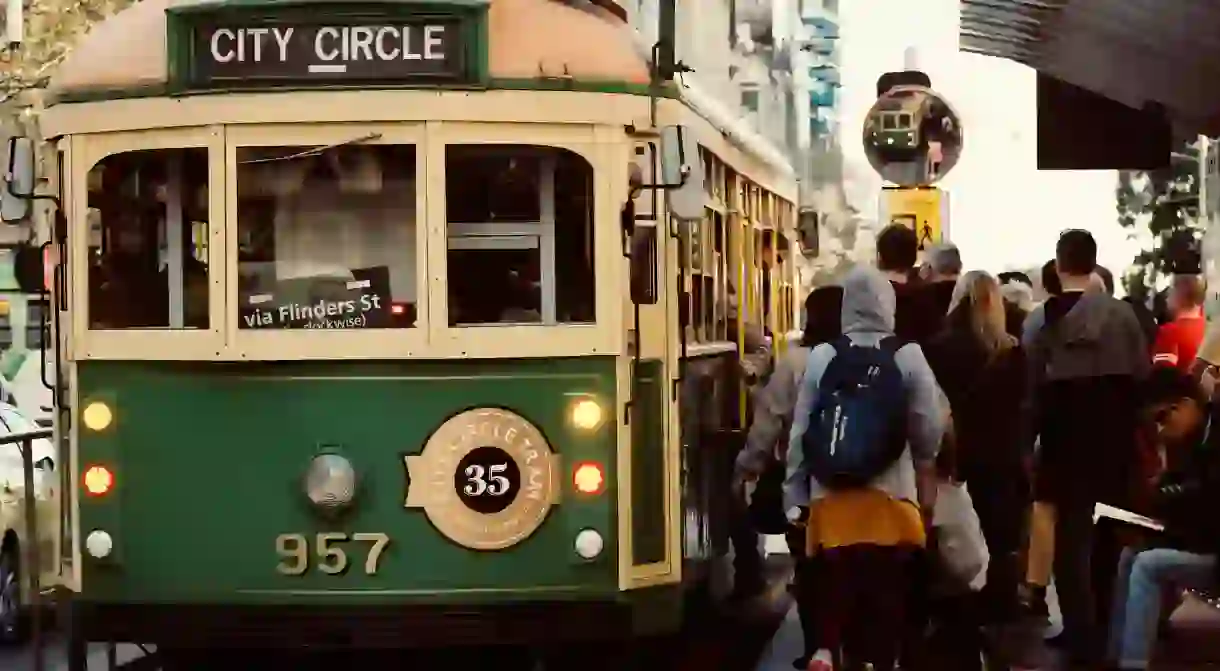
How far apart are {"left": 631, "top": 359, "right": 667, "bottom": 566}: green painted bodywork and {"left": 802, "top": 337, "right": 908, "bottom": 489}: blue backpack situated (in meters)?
1.05

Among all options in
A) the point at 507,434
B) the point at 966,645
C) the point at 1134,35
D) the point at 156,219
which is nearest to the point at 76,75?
the point at 156,219

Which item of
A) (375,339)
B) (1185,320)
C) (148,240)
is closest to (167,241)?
(148,240)

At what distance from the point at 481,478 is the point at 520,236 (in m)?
0.98

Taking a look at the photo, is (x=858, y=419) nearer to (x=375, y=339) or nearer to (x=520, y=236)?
(x=520, y=236)

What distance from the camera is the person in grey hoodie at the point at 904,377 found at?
29.2 feet

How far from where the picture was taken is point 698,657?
1238 centimetres

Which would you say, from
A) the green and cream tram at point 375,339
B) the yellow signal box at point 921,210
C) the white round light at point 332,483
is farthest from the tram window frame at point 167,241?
the yellow signal box at point 921,210

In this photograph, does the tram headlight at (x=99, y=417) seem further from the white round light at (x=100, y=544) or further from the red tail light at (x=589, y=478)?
the red tail light at (x=589, y=478)

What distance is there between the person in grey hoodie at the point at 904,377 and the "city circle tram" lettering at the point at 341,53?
1.83 m

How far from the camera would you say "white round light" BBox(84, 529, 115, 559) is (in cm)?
966

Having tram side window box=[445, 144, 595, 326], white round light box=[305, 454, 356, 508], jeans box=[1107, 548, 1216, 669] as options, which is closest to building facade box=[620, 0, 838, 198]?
tram side window box=[445, 144, 595, 326]

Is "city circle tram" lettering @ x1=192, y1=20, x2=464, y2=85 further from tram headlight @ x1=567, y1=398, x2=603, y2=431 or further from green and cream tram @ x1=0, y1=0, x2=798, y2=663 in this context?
tram headlight @ x1=567, y1=398, x2=603, y2=431

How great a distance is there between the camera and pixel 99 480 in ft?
31.8

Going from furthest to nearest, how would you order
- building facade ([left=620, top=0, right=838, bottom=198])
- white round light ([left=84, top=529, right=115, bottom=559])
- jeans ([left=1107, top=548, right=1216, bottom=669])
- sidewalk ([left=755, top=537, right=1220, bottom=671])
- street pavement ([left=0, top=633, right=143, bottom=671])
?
building facade ([left=620, top=0, right=838, bottom=198]) → street pavement ([left=0, top=633, right=143, bottom=671]) → sidewalk ([left=755, top=537, right=1220, bottom=671]) → white round light ([left=84, top=529, right=115, bottom=559]) → jeans ([left=1107, top=548, right=1216, bottom=669])
